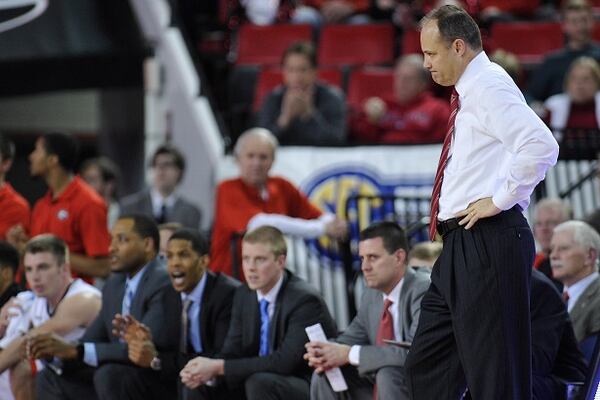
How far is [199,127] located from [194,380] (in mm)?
4845

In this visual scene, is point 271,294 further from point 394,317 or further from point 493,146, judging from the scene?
point 493,146

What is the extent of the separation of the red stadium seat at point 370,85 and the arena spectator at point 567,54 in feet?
4.18

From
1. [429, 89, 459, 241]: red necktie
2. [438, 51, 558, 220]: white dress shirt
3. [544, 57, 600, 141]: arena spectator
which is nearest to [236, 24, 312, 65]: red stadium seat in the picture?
[544, 57, 600, 141]: arena spectator

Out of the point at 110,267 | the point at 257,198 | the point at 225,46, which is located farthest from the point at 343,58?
the point at 110,267

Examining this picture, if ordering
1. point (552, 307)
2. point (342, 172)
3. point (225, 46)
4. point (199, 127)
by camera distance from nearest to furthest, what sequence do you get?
point (552, 307) < point (342, 172) < point (199, 127) < point (225, 46)

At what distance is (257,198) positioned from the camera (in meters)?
8.91

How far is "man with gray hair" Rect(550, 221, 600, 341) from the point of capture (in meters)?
7.18

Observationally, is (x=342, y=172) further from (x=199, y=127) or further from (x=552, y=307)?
(x=552, y=307)

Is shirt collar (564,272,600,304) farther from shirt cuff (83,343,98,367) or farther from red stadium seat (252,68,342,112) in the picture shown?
red stadium seat (252,68,342,112)

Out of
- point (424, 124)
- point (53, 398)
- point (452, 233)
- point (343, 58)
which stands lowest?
point (53, 398)

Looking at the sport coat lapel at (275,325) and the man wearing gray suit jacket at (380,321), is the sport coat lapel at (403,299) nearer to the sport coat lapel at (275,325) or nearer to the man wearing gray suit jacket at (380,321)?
the man wearing gray suit jacket at (380,321)

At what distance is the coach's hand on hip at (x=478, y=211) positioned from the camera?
5062 millimetres

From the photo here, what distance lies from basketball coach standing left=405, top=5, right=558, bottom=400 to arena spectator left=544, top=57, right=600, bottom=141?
15.5ft

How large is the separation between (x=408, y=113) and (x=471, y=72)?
5135mm
